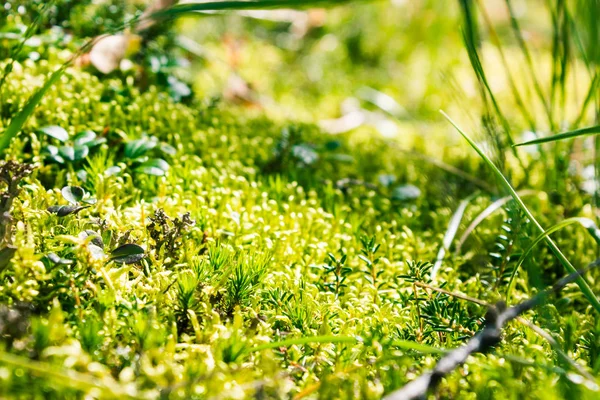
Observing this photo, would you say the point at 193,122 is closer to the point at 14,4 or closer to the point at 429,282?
the point at 14,4

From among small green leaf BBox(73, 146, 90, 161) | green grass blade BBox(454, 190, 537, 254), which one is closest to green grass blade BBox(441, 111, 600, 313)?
green grass blade BBox(454, 190, 537, 254)

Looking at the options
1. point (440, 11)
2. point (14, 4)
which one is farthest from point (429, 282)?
point (440, 11)

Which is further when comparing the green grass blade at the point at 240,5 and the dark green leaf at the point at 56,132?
the dark green leaf at the point at 56,132

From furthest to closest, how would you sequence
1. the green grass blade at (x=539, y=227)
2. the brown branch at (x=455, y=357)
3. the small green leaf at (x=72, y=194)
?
the small green leaf at (x=72, y=194)
the green grass blade at (x=539, y=227)
the brown branch at (x=455, y=357)

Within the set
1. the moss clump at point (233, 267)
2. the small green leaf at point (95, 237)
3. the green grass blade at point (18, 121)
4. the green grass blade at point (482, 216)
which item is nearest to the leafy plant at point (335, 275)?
the moss clump at point (233, 267)

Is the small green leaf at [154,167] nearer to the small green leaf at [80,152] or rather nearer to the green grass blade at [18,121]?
the small green leaf at [80,152]

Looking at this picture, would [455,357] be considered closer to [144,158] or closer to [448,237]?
[448,237]
